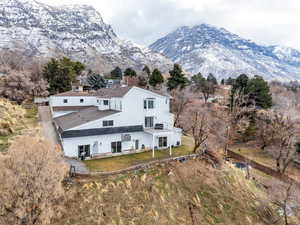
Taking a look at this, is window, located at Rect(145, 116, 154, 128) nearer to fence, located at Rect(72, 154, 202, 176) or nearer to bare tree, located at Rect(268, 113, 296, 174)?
fence, located at Rect(72, 154, 202, 176)

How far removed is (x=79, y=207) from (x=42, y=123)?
2059cm

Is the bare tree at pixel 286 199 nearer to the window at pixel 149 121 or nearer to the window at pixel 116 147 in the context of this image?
the window at pixel 149 121

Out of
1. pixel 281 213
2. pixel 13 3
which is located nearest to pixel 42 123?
pixel 281 213

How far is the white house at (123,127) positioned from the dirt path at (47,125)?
1.76 metres

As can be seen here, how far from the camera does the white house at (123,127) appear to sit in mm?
19827

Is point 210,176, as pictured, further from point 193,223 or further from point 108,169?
point 108,169

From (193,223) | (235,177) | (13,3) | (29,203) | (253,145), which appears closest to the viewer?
(29,203)

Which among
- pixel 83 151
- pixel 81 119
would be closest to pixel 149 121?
pixel 81 119

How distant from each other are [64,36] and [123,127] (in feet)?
490

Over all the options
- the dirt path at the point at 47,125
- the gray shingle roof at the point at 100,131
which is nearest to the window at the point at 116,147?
the gray shingle roof at the point at 100,131

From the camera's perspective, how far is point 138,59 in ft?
529

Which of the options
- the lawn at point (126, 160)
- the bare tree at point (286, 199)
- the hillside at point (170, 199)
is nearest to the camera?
the hillside at point (170, 199)

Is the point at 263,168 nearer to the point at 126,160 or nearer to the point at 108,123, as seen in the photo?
the point at 126,160

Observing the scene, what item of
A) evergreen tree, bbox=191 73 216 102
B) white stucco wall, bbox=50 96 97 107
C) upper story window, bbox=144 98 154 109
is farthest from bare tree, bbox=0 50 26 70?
evergreen tree, bbox=191 73 216 102
